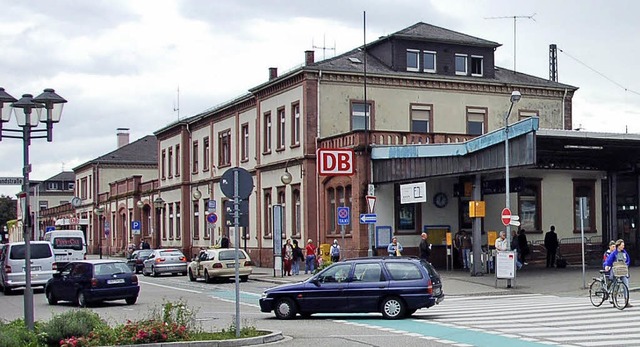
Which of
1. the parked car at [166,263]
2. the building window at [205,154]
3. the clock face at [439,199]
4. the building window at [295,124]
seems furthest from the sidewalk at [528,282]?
the building window at [205,154]

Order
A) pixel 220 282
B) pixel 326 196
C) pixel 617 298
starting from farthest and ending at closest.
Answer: pixel 326 196
pixel 220 282
pixel 617 298

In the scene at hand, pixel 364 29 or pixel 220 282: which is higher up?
pixel 364 29

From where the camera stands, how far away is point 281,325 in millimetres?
20250

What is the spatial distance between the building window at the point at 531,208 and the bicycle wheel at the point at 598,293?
21058mm

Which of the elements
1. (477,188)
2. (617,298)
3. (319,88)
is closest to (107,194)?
(319,88)

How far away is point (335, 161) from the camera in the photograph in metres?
39.7

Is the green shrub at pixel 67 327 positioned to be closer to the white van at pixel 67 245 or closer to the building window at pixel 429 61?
the white van at pixel 67 245

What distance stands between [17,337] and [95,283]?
42.0 feet

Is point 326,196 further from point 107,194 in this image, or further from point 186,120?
point 107,194

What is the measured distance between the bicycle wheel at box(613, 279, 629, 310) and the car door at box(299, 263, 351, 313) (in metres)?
6.92

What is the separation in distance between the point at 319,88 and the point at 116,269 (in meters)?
19.1

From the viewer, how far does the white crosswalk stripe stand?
55.4 ft

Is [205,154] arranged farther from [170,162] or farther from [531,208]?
[531,208]

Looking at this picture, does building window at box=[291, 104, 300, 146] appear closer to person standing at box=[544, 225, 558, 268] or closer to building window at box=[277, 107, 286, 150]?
building window at box=[277, 107, 286, 150]
